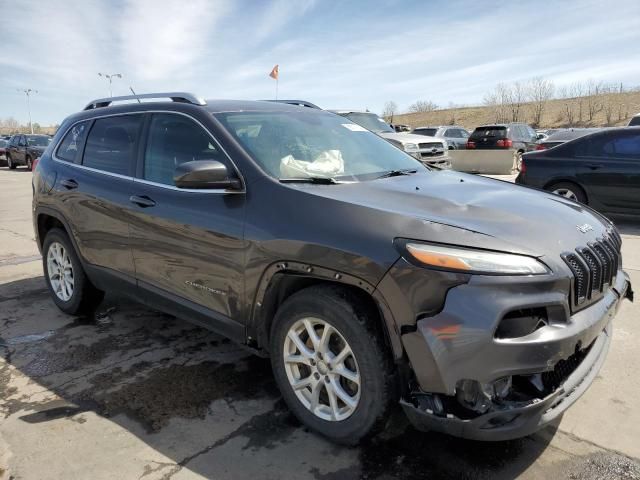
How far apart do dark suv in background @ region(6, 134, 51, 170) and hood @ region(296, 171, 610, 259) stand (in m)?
25.0

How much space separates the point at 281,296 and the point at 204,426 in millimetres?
862

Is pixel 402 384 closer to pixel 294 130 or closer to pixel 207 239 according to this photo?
pixel 207 239

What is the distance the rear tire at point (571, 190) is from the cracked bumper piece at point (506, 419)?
6.83 metres

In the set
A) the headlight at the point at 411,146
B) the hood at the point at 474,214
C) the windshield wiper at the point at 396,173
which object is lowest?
the hood at the point at 474,214

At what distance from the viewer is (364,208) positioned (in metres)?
2.45

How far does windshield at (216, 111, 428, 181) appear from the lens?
3.06 metres

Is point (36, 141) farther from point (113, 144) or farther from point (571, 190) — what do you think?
point (571, 190)

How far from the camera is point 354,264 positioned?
7.58 feet

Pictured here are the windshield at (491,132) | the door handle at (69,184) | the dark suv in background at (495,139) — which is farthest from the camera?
the windshield at (491,132)

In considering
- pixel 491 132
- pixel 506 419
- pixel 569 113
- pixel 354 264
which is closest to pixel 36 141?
pixel 491 132

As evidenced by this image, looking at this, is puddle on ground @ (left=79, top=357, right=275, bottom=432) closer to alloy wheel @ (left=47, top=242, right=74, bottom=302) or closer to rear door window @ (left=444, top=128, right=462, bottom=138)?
alloy wheel @ (left=47, top=242, right=74, bottom=302)

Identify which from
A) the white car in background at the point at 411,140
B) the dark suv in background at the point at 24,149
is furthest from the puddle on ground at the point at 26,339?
the dark suv in background at the point at 24,149

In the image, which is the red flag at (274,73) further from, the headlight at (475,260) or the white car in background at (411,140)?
the headlight at (475,260)

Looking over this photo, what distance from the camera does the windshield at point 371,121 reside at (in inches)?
538
